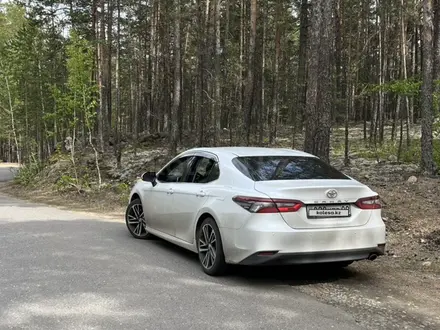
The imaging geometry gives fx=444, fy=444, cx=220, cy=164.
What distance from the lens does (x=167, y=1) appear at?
70.3 ft

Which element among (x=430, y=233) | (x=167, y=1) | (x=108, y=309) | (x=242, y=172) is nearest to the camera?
(x=108, y=309)

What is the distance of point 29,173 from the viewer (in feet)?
78.2

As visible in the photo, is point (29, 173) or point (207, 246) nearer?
point (207, 246)

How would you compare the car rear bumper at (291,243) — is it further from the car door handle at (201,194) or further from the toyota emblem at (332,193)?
the car door handle at (201,194)

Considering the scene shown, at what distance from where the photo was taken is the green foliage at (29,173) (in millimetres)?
23280

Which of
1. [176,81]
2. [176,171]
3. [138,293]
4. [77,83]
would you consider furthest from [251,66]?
[138,293]

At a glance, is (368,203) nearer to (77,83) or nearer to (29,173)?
(77,83)

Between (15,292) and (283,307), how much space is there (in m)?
2.89

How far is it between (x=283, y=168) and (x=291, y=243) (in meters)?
1.14

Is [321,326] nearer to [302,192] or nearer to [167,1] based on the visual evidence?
[302,192]

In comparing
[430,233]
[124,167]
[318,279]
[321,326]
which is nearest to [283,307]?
[321,326]

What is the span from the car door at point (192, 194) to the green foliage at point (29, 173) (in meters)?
18.4

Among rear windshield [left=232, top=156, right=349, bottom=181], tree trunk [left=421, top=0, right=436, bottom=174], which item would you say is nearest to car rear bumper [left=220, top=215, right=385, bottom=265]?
rear windshield [left=232, top=156, right=349, bottom=181]

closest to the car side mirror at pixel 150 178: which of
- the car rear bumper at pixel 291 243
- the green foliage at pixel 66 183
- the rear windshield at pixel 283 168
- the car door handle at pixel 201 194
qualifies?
the car door handle at pixel 201 194
